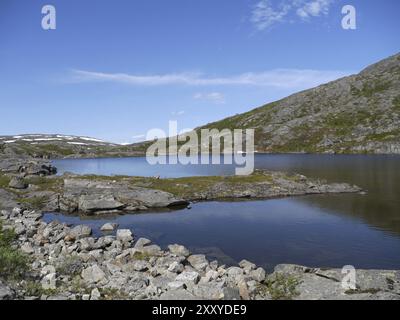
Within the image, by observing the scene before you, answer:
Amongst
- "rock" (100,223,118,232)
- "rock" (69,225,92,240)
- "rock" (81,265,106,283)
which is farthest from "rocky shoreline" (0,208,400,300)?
"rock" (100,223,118,232)

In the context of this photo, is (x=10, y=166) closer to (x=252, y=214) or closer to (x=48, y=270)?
(x=252, y=214)

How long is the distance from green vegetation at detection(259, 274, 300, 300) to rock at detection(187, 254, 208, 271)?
581 centimetres

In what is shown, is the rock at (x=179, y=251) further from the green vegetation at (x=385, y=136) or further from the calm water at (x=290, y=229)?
the green vegetation at (x=385, y=136)

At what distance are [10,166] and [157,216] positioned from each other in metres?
66.3

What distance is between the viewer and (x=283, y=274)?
26.0m

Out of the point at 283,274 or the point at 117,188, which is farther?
the point at 117,188

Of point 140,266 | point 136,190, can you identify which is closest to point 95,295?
point 140,266

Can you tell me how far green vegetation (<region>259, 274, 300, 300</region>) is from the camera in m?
22.5

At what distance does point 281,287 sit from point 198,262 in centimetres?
936

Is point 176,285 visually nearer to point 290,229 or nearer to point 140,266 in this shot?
point 140,266

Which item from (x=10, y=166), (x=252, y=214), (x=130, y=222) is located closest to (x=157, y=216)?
(x=130, y=222)

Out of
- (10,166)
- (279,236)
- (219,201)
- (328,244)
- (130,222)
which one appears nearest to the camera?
(328,244)

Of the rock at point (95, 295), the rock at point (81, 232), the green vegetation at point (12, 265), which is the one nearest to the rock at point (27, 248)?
the rock at point (81, 232)

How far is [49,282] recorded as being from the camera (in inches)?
899
